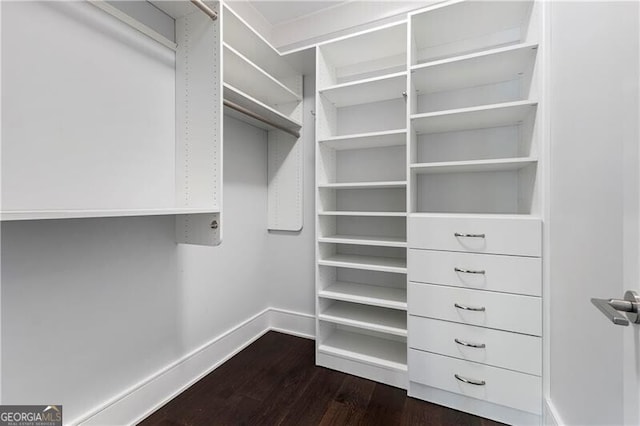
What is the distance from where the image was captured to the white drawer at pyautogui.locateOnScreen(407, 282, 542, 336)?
135 centimetres

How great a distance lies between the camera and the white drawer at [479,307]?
135 cm

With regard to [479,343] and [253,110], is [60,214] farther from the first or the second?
[479,343]

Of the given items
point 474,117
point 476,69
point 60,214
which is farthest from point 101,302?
point 476,69

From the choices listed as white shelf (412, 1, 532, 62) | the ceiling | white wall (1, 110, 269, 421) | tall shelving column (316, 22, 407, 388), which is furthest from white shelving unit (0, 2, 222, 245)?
white shelf (412, 1, 532, 62)

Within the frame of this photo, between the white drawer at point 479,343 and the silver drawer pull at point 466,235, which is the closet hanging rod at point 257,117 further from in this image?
the white drawer at point 479,343

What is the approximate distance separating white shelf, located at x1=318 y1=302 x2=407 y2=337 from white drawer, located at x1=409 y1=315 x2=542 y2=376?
0.40 feet

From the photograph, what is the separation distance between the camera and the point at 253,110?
1.97m

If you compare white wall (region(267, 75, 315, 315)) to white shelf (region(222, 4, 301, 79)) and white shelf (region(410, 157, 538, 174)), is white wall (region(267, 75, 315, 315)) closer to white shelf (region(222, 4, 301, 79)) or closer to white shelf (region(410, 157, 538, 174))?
white shelf (region(222, 4, 301, 79))

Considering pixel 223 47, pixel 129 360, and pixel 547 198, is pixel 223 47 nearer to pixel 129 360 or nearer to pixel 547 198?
pixel 129 360

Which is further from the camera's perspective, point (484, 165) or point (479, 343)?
point (484, 165)

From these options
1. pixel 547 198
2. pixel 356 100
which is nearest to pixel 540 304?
pixel 547 198

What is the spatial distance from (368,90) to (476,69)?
2.13ft

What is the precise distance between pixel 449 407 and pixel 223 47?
93.4 inches

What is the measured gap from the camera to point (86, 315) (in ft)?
3.95
